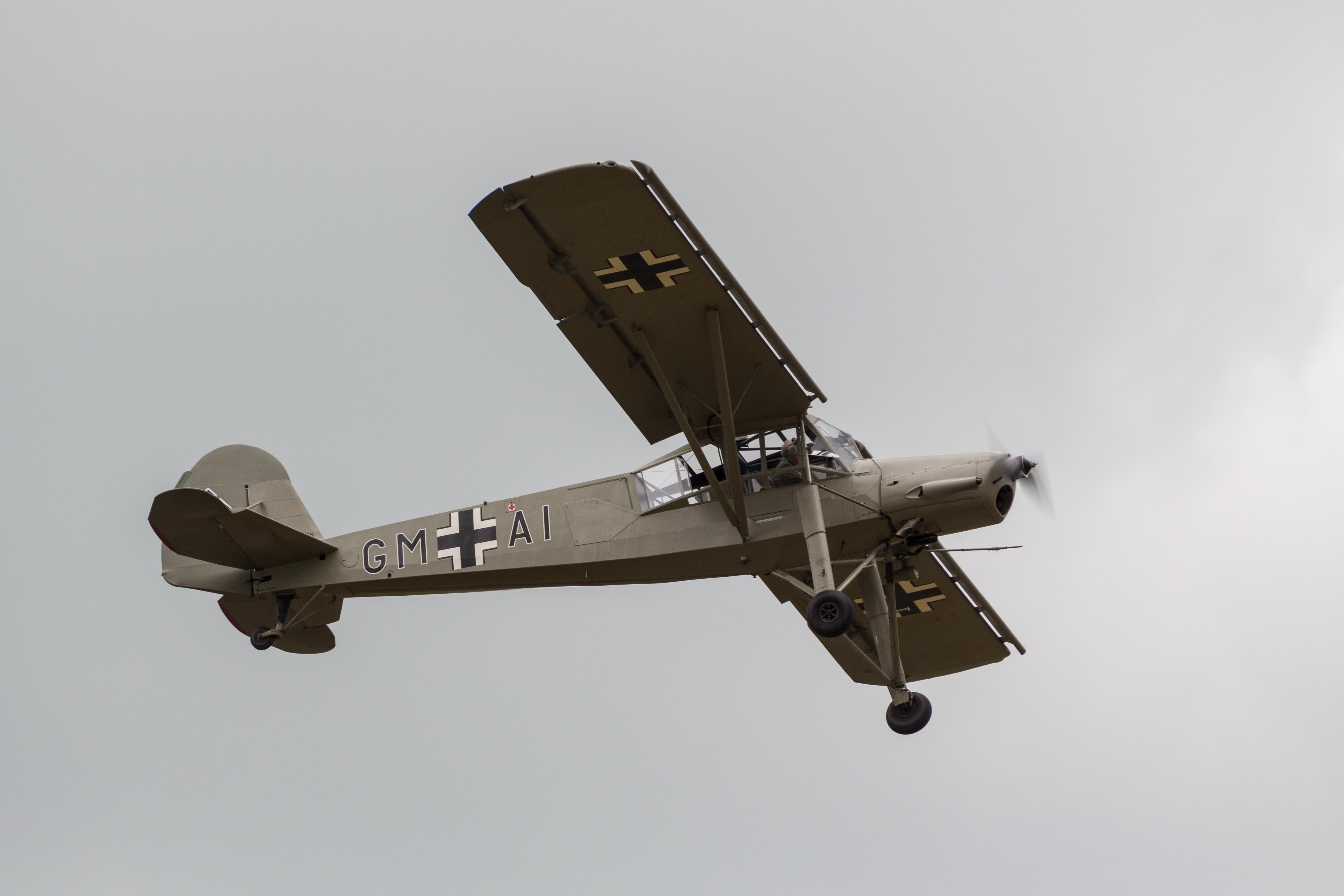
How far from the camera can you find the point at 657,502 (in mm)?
13961

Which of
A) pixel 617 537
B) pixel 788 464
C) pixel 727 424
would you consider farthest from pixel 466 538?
pixel 788 464

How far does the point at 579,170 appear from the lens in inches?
440

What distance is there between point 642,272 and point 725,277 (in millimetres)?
764

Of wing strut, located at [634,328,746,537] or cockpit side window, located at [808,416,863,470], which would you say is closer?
wing strut, located at [634,328,746,537]

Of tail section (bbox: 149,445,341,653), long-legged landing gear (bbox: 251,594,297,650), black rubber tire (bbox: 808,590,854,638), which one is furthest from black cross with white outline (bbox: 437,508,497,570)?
black rubber tire (bbox: 808,590,854,638)

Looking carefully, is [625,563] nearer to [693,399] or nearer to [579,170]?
[693,399]

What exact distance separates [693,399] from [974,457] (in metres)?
2.84

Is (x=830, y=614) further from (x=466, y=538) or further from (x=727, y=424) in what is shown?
(x=466, y=538)

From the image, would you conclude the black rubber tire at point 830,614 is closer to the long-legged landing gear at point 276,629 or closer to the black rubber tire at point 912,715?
the black rubber tire at point 912,715

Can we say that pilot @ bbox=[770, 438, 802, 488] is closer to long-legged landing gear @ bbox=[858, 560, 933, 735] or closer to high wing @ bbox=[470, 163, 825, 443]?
high wing @ bbox=[470, 163, 825, 443]

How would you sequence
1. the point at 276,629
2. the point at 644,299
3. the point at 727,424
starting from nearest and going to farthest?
the point at 644,299 < the point at 727,424 < the point at 276,629

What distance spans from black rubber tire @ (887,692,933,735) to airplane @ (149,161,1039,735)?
0.03 m

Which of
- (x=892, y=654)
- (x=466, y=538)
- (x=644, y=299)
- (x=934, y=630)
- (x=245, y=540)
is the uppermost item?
(x=644, y=299)

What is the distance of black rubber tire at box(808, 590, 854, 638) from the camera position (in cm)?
1230
